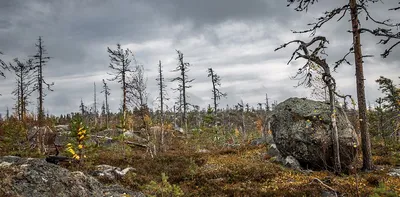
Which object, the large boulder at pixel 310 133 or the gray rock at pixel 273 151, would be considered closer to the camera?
the large boulder at pixel 310 133

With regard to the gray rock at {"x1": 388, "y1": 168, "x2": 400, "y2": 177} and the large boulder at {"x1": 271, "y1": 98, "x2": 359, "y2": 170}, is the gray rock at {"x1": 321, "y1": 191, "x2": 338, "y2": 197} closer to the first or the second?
the large boulder at {"x1": 271, "y1": 98, "x2": 359, "y2": 170}

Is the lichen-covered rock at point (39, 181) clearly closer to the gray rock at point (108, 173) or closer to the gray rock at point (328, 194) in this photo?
the gray rock at point (108, 173)

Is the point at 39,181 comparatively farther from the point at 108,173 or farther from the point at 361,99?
the point at 361,99

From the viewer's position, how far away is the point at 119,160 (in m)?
19.1

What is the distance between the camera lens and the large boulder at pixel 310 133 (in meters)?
15.2

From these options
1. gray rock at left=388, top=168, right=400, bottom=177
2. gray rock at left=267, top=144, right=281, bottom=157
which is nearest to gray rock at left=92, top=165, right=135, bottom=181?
gray rock at left=267, top=144, right=281, bottom=157

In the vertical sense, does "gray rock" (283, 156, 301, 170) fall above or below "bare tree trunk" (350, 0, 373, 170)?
below

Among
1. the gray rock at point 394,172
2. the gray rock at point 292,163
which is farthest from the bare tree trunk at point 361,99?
the gray rock at point 292,163

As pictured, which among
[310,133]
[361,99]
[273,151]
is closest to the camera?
[361,99]

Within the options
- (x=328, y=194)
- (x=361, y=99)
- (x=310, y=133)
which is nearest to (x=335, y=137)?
(x=310, y=133)

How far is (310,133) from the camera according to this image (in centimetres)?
1570

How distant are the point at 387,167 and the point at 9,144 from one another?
81.4ft

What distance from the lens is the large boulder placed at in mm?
15250

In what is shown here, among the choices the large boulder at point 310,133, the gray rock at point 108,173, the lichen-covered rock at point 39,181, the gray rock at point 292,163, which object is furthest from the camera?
the gray rock at point 292,163
